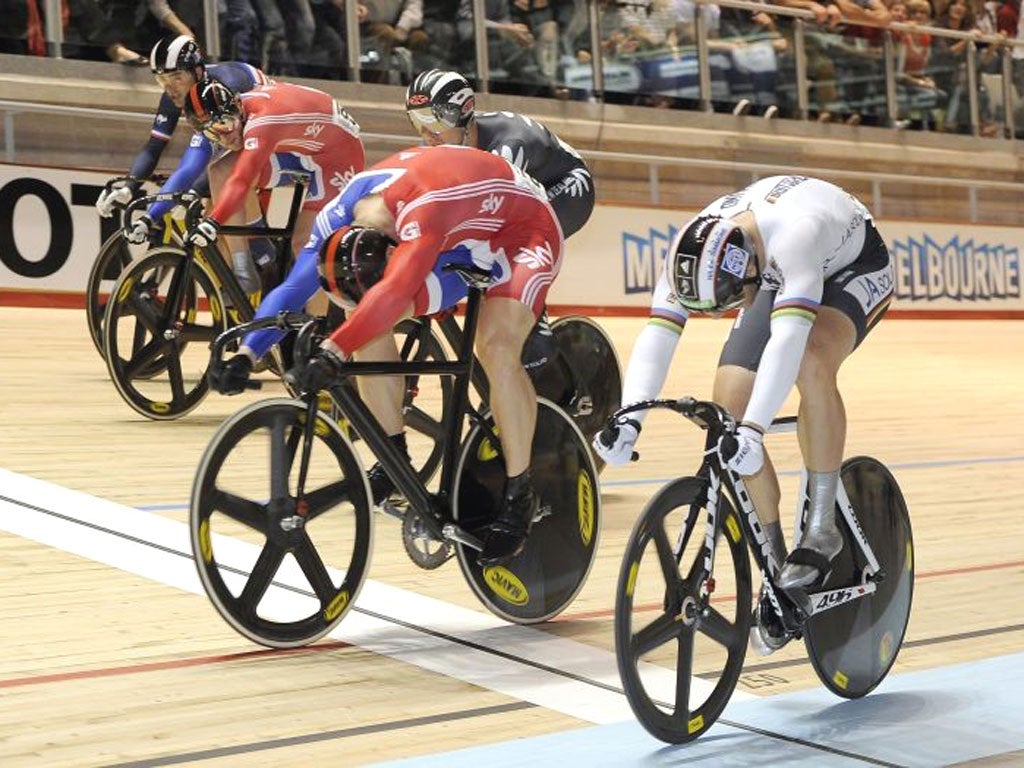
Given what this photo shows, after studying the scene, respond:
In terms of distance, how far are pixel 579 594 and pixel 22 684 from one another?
163 cm

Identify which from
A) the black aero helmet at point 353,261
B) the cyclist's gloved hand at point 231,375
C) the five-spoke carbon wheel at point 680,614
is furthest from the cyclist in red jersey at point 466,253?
the five-spoke carbon wheel at point 680,614

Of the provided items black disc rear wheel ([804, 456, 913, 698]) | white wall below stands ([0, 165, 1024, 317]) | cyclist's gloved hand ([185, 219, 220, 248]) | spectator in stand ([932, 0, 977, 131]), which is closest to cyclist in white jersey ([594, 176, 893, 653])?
black disc rear wheel ([804, 456, 913, 698])

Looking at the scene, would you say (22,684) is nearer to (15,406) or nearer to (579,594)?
(579,594)

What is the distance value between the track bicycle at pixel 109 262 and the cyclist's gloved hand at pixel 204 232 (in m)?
0.62

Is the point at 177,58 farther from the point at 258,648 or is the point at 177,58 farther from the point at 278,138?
the point at 258,648

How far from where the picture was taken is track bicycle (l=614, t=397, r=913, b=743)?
3.30 m

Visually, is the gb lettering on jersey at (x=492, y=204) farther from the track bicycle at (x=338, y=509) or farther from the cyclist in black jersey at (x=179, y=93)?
the cyclist in black jersey at (x=179, y=93)

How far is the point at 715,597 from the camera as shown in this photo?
349cm

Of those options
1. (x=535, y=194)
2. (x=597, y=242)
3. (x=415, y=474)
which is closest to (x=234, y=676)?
(x=415, y=474)

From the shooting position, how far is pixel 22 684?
3781mm

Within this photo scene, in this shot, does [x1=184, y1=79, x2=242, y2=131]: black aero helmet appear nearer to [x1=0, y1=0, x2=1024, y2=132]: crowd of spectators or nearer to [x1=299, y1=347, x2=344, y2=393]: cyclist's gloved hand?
[x1=299, y1=347, x2=344, y2=393]: cyclist's gloved hand

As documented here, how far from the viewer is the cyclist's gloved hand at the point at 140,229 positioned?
6.63 metres

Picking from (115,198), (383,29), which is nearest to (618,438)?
(115,198)

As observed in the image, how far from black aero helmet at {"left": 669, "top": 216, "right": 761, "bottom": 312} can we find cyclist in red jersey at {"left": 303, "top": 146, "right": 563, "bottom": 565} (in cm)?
72
